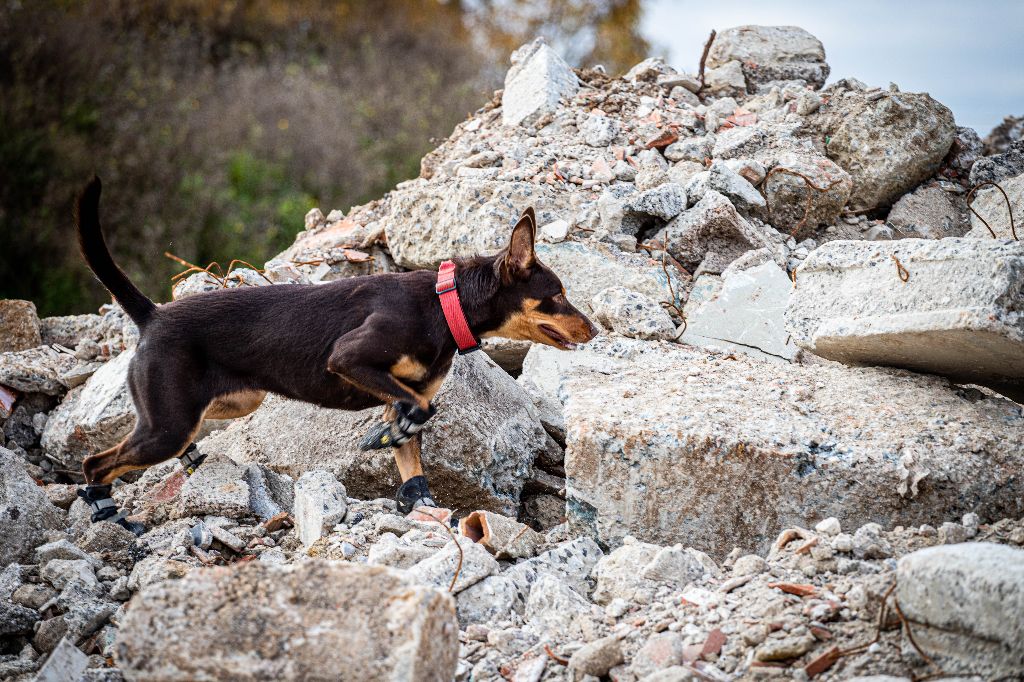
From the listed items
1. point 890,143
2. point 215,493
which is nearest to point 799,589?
point 215,493

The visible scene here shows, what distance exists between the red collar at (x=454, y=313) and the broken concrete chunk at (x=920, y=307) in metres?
1.68

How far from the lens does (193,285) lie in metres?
6.66

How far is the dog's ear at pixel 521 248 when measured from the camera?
500 centimetres

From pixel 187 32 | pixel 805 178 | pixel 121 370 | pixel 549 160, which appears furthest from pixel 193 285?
pixel 187 32

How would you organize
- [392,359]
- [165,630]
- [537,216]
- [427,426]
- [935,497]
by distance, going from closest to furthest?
[165,630]
[935,497]
[392,359]
[427,426]
[537,216]

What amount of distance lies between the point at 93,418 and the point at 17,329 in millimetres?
1751

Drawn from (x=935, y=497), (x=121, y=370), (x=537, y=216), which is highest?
(x=537, y=216)

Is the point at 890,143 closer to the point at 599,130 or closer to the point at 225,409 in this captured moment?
the point at 599,130

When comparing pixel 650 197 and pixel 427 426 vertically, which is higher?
pixel 650 197

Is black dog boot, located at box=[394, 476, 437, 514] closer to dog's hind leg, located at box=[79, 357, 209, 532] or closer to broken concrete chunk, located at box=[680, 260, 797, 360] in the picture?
dog's hind leg, located at box=[79, 357, 209, 532]

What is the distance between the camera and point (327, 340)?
201 inches

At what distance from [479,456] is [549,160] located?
285 centimetres

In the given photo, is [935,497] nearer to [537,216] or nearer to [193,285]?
[537,216]

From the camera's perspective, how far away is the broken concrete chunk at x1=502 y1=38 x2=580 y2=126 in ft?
26.9
